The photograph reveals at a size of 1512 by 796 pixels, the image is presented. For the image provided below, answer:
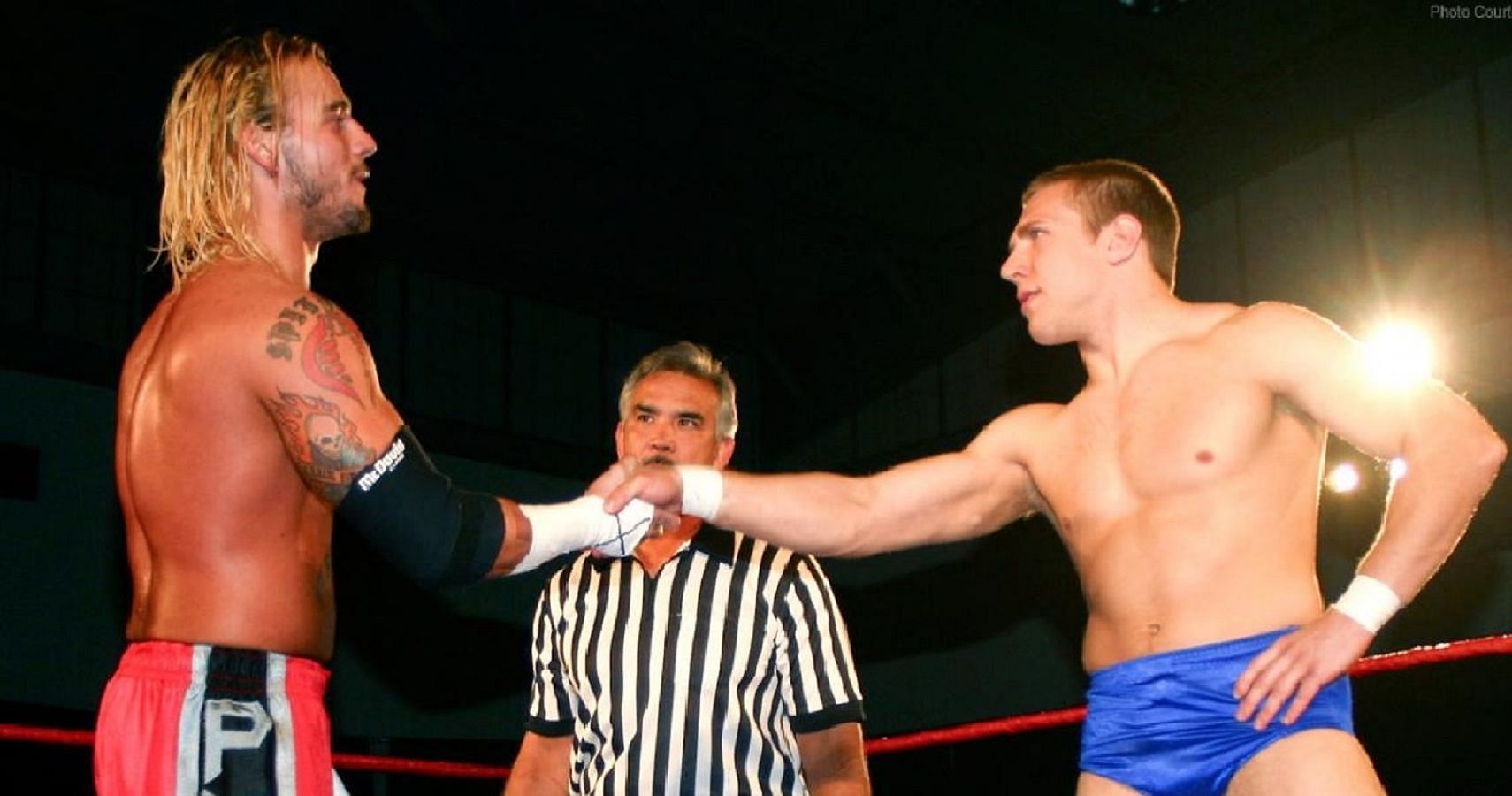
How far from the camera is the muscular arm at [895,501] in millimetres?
2738

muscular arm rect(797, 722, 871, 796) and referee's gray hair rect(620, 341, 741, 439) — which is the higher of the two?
referee's gray hair rect(620, 341, 741, 439)

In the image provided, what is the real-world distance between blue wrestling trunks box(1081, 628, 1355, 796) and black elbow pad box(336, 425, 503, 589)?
3.49ft

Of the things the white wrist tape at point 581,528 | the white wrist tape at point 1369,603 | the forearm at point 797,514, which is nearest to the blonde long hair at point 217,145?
the white wrist tape at point 581,528

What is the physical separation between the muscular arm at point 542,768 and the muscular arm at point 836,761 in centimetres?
55

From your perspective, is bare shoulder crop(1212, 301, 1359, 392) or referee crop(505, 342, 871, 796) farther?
referee crop(505, 342, 871, 796)

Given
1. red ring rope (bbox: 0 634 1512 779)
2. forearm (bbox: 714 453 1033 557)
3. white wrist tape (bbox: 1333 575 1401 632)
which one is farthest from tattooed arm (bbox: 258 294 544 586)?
red ring rope (bbox: 0 634 1512 779)

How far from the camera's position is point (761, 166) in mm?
9906

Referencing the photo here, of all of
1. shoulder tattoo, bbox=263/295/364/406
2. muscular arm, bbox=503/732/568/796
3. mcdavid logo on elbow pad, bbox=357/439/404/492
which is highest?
shoulder tattoo, bbox=263/295/364/406

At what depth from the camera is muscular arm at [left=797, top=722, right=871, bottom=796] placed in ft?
10.6

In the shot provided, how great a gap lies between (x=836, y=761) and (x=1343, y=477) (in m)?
4.87

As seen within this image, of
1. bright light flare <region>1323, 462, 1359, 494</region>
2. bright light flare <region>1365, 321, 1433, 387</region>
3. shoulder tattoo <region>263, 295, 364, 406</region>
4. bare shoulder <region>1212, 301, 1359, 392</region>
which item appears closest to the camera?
shoulder tattoo <region>263, 295, 364, 406</region>

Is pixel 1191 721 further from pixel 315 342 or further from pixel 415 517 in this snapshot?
pixel 315 342

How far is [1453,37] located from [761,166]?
4185mm

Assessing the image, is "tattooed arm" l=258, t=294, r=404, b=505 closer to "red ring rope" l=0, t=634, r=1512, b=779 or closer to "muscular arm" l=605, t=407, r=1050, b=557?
"muscular arm" l=605, t=407, r=1050, b=557
